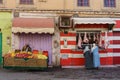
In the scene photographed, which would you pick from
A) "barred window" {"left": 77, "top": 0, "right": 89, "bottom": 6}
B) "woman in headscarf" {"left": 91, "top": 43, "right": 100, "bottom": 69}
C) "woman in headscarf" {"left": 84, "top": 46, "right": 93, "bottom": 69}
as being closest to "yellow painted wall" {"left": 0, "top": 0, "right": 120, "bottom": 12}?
"barred window" {"left": 77, "top": 0, "right": 89, "bottom": 6}

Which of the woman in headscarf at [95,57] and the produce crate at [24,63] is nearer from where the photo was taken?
the produce crate at [24,63]

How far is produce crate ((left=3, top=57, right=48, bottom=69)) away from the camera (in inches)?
792

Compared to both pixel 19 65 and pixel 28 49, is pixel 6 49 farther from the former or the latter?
pixel 19 65

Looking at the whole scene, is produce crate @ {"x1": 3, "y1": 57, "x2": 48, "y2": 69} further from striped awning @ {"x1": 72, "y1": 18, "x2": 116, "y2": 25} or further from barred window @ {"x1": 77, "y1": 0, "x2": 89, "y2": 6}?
barred window @ {"x1": 77, "y1": 0, "x2": 89, "y2": 6}

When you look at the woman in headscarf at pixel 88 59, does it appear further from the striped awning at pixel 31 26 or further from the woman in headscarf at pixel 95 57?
the striped awning at pixel 31 26

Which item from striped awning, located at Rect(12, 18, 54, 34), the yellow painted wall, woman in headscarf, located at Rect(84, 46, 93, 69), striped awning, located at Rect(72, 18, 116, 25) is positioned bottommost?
woman in headscarf, located at Rect(84, 46, 93, 69)

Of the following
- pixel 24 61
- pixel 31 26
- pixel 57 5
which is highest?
pixel 57 5

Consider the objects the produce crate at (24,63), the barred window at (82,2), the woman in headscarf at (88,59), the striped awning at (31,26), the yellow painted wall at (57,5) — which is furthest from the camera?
the barred window at (82,2)

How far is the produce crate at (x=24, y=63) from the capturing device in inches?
792

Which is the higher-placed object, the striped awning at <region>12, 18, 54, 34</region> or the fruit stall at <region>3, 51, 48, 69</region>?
the striped awning at <region>12, 18, 54, 34</region>

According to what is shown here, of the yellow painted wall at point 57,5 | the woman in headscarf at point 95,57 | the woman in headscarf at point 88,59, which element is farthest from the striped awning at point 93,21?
the woman in headscarf at point 88,59

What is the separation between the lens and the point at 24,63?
20.2 meters

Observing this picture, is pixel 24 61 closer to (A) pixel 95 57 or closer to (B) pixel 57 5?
(A) pixel 95 57

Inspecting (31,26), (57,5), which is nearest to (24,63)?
(31,26)
